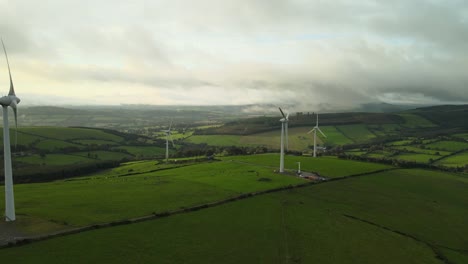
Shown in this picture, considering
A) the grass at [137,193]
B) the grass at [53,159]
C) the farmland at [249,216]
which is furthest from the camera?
the grass at [53,159]

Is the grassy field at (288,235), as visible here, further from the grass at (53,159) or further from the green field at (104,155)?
the green field at (104,155)

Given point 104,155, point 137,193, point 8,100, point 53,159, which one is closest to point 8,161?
point 8,100

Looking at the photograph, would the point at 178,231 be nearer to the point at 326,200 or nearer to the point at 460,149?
the point at 326,200

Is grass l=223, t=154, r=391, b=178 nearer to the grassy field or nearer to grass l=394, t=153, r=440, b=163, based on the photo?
the grassy field

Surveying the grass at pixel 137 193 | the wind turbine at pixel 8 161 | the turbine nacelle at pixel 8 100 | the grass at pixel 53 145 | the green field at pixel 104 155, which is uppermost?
the turbine nacelle at pixel 8 100

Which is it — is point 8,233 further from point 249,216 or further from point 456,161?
point 456,161

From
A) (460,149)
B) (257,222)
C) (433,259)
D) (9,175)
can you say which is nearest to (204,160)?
(257,222)

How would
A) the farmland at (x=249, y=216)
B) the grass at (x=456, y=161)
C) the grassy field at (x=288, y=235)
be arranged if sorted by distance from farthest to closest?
the grass at (x=456, y=161) → the farmland at (x=249, y=216) → the grassy field at (x=288, y=235)

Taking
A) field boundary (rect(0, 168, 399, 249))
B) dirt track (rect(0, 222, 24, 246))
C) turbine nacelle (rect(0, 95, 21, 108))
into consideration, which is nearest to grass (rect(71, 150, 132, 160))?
field boundary (rect(0, 168, 399, 249))

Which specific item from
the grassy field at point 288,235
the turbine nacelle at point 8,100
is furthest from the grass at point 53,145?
the grassy field at point 288,235
